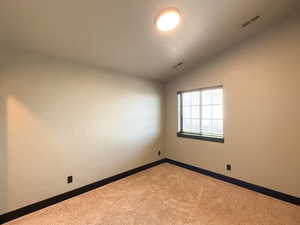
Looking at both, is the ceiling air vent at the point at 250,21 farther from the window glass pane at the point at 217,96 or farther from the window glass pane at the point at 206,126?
the window glass pane at the point at 206,126

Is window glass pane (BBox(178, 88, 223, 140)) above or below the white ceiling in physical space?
below

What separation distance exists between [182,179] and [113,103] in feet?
6.70

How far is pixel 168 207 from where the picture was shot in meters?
1.90

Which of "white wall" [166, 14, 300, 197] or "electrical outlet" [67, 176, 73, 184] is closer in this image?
"white wall" [166, 14, 300, 197]

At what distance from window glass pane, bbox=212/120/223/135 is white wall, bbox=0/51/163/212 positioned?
65.3 inches

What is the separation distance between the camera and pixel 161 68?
2.88 m

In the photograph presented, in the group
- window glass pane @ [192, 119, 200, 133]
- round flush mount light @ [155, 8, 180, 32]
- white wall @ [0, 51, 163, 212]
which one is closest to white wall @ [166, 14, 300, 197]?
window glass pane @ [192, 119, 200, 133]

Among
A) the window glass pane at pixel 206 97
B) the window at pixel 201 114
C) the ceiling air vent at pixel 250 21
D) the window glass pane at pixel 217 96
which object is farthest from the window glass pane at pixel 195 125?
the ceiling air vent at pixel 250 21

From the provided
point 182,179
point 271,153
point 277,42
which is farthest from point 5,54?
point 271,153

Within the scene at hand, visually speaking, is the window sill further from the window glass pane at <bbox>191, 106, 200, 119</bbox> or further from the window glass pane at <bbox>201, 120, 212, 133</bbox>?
the window glass pane at <bbox>191, 106, 200, 119</bbox>

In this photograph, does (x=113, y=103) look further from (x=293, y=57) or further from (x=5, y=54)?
(x=293, y=57)

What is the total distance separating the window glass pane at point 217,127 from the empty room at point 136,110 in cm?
3

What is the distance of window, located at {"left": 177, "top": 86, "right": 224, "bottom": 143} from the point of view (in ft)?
9.15

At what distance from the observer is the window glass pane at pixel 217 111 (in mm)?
2743
